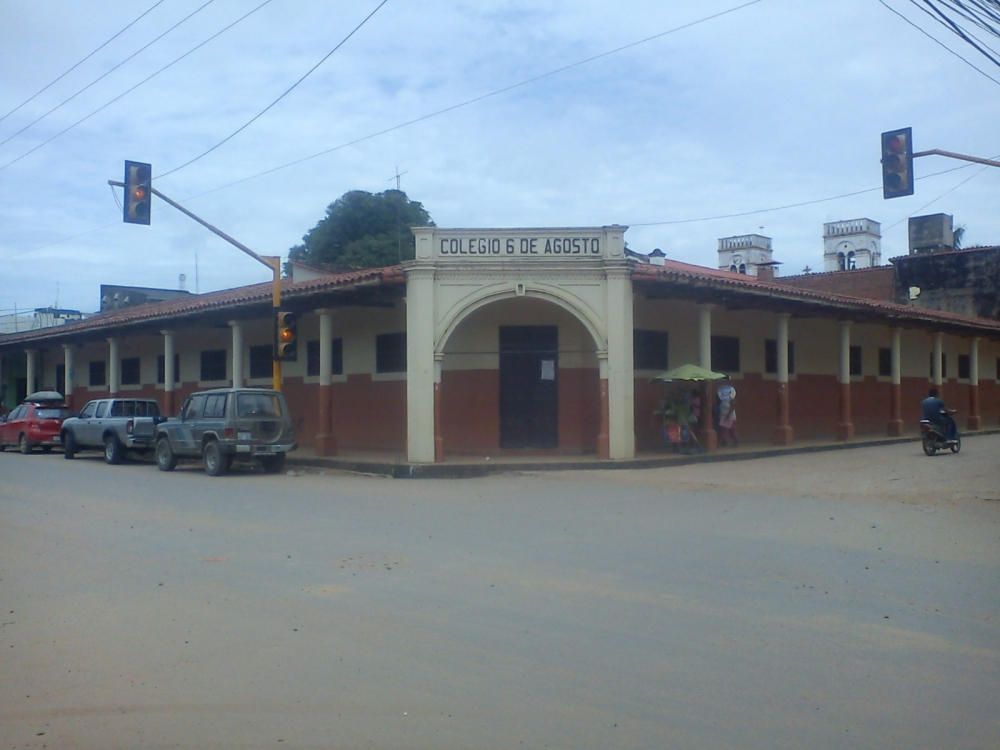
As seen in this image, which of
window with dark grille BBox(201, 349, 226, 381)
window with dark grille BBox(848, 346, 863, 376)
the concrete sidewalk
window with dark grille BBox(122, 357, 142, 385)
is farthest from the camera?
window with dark grille BBox(122, 357, 142, 385)

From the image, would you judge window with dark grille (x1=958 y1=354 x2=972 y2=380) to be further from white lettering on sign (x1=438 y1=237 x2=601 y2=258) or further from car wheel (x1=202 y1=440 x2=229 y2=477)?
car wheel (x1=202 y1=440 x2=229 y2=477)

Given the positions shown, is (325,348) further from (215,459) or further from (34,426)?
(34,426)

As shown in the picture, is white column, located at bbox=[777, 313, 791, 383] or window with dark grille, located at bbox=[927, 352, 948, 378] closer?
white column, located at bbox=[777, 313, 791, 383]

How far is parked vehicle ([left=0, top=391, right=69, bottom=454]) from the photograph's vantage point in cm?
2738

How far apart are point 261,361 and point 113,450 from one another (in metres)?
5.53

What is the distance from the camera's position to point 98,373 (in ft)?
118

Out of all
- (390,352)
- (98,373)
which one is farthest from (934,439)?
(98,373)

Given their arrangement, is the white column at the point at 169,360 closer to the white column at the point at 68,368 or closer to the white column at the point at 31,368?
the white column at the point at 68,368

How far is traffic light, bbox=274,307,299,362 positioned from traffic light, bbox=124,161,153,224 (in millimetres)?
3844

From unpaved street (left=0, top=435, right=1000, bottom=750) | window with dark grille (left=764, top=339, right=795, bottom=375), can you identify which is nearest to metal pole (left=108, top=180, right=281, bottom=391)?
unpaved street (left=0, top=435, right=1000, bottom=750)

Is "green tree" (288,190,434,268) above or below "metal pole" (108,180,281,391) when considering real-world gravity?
above

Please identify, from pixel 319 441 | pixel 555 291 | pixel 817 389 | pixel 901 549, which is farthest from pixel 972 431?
pixel 901 549

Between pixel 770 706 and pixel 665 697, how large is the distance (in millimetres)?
594

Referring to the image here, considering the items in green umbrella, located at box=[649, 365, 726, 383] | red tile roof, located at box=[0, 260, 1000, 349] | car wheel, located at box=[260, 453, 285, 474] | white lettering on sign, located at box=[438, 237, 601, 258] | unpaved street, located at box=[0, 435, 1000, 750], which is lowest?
unpaved street, located at box=[0, 435, 1000, 750]
